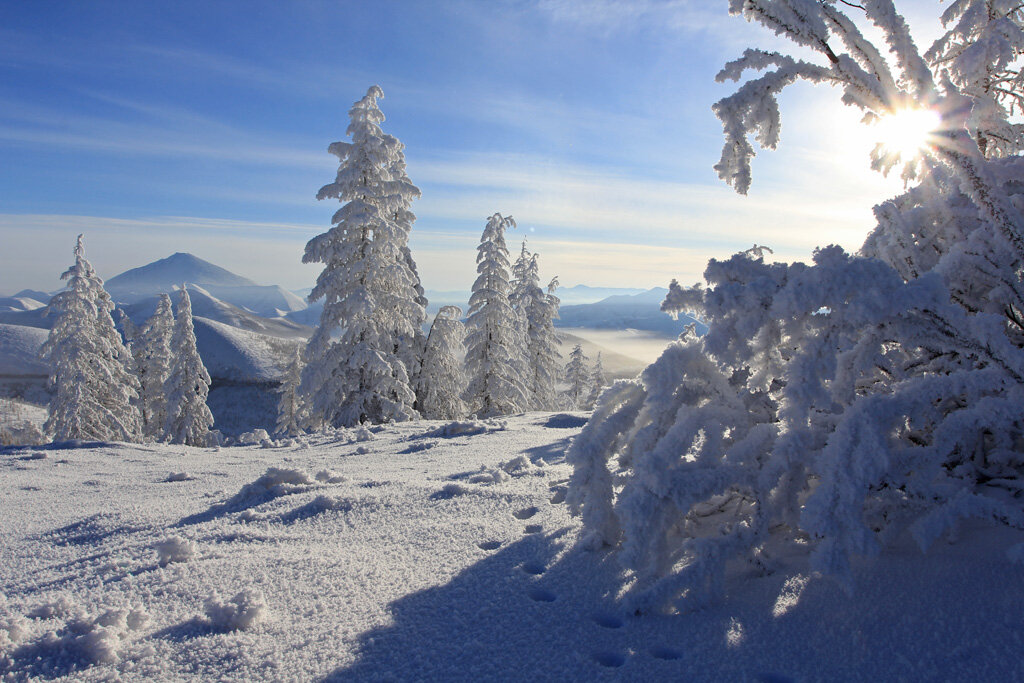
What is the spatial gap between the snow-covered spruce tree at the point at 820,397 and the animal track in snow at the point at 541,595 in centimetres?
38

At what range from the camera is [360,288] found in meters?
17.9

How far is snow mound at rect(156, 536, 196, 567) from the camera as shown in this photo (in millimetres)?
2875

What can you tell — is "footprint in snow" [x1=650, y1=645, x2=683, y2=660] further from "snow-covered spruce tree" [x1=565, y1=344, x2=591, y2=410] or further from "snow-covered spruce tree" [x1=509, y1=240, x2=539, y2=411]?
"snow-covered spruce tree" [x1=565, y1=344, x2=591, y2=410]

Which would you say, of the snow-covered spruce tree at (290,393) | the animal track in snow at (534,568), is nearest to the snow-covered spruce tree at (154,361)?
the snow-covered spruce tree at (290,393)

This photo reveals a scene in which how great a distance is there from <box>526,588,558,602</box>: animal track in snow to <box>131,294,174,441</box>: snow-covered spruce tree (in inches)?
1518

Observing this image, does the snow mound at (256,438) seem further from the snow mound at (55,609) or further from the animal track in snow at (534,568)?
the animal track in snow at (534,568)

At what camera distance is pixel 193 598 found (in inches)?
96.3

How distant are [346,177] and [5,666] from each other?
1848 centimetres

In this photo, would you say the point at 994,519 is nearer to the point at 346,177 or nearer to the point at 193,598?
the point at 193,598

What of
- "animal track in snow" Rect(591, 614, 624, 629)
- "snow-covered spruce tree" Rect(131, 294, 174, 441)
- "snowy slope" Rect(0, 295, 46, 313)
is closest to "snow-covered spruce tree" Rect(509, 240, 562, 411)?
"snow-covered spruce tree" Rect(131, 294, 174, 441)

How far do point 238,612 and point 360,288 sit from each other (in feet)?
54.1

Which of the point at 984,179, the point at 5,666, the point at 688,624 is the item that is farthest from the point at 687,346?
the point at 5,666

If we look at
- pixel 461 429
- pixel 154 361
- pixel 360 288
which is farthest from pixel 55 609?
pixel 154 361

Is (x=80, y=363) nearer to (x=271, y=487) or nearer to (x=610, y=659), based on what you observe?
(x=271, y=487)
